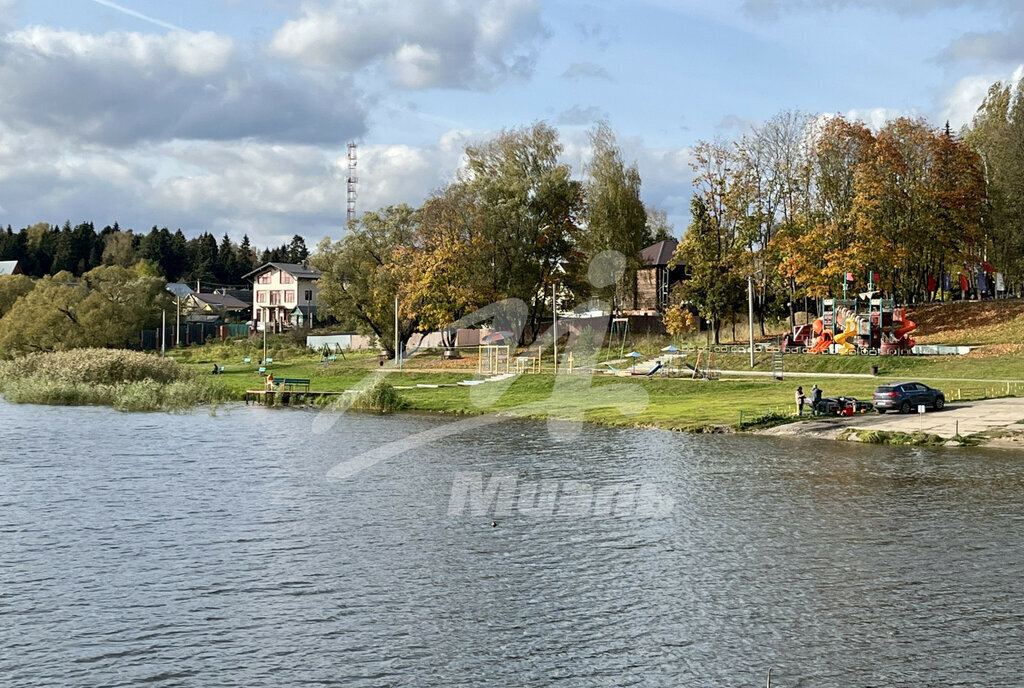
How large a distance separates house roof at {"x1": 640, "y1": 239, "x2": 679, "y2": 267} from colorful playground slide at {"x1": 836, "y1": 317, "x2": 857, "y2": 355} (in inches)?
1458

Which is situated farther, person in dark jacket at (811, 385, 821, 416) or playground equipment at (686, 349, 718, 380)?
playground equipment at (686, 349, 718, 380)

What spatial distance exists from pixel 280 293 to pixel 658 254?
188 feet

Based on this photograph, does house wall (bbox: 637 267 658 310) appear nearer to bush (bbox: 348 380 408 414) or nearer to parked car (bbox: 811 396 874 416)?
bush (bbox: 348 380 408 414)

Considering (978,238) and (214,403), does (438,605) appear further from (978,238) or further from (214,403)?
(978,238)

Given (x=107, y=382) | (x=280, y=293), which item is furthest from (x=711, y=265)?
(x=280, y=293)

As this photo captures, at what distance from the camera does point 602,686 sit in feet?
56.2

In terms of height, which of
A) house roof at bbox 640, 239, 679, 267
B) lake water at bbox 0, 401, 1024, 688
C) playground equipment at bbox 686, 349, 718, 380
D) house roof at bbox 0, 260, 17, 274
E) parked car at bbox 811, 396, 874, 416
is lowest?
lake water at bbox 0, 401, 1024, 688

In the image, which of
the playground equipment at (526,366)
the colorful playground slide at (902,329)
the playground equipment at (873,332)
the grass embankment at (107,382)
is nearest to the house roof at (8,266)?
the grass embankment at (107,382)

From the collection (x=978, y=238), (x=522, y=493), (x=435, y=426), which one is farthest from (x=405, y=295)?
(x=522, y=493)

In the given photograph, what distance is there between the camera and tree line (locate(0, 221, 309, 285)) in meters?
177

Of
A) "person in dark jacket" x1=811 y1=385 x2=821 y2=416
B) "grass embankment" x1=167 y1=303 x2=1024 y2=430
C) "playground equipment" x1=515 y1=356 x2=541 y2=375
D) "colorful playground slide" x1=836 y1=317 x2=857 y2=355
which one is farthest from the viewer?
"playground equipment" x1=515 y1=356 x2=541 y2=375

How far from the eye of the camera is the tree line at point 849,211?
256 feet

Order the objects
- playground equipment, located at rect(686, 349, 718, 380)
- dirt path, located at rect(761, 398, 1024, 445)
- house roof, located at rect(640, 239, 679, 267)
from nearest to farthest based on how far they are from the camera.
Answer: dirt path, located at rect(761, 398, 1024, 445) → playground equipment, located at rect(686, 349, 718, 380) → house roof, located at rect(640, 239, 679, 267)

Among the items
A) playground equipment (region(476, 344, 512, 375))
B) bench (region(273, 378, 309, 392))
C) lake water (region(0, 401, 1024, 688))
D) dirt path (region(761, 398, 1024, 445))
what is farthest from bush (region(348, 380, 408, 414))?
dirt path (region(761, 398, 1024, 445))
